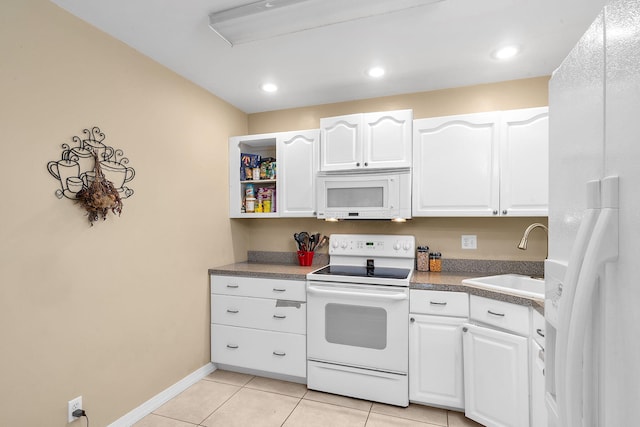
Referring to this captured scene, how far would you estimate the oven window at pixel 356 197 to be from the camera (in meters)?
2.49

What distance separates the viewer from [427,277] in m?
2.35

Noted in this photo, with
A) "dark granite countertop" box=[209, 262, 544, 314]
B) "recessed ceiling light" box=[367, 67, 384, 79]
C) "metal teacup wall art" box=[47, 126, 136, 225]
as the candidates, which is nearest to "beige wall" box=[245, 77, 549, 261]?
"dark granite countertop" box=[209, 262, 544, 314]

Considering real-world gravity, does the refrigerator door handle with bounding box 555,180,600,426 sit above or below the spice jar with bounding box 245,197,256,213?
below

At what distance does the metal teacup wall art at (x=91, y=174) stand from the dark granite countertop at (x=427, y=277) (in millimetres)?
1069

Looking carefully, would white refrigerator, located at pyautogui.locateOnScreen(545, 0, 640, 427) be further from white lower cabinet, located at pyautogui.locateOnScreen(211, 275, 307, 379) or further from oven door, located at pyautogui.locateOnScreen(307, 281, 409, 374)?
white lower cabinet, located at pyautogui.locateOnScreen(211, 275, 307, 379)

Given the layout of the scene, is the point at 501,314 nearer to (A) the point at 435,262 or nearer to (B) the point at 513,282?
(B) the point at 513,282

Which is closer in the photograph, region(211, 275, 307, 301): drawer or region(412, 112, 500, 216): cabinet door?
region(412, 112, 500, 216): cabinet door

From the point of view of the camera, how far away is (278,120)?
3176 mm

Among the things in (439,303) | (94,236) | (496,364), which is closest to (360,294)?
(439,303)

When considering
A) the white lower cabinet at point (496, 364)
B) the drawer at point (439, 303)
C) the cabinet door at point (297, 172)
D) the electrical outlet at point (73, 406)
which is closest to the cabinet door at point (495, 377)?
the white lower cabinet at point (496, 364)

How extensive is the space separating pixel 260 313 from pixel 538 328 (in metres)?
1.90

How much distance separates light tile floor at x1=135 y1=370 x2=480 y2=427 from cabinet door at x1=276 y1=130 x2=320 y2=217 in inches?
57.2

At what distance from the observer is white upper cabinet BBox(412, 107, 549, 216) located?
7.11ft

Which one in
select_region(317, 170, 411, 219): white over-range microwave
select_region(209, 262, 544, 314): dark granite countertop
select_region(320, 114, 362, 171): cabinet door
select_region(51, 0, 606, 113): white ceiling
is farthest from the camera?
select_region(320, 114, 362, 171): cabinet door
